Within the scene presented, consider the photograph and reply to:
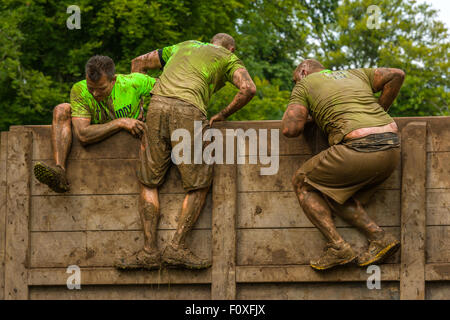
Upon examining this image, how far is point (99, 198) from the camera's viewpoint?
5508 millimetres

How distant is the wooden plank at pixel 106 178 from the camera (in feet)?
18.0

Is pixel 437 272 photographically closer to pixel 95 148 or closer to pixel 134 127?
pixel 134 127

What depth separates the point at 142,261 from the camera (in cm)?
534

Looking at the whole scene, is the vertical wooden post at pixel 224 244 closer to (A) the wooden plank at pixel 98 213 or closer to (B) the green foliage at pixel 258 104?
(A) the wooden plank at pixel 98 213

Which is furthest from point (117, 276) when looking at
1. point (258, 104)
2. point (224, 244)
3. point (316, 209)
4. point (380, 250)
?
point (258, 104)

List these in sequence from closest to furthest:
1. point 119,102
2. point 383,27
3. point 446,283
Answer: point 446,283, point 119,102, point 383,27

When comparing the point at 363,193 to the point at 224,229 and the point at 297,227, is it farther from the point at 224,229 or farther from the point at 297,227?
the point at 224,229

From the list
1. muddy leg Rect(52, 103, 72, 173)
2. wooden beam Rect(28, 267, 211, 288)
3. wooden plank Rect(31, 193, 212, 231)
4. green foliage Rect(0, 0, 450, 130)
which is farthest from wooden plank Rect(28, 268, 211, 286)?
green foliage Rect(0, 0, 450, 130)

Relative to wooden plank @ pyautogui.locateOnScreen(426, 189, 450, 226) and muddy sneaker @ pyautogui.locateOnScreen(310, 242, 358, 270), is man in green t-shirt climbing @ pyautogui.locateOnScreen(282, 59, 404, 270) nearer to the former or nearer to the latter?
muddy sneaker @ pyautogui.locateOnScreen(310, 242, 358, 270)

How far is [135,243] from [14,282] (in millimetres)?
956

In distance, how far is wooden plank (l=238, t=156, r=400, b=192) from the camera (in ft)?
17.6

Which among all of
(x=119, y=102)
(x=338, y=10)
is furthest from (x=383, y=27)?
(x=119, y=102)

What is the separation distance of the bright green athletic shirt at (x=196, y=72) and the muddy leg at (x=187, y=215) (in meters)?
0.65

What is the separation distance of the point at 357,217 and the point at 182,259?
1294 mm
